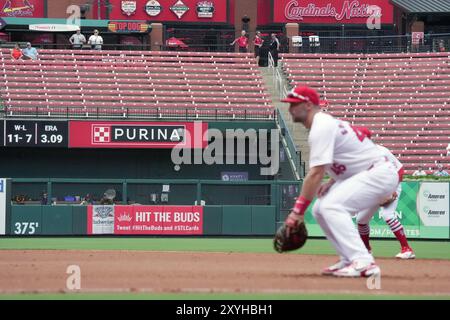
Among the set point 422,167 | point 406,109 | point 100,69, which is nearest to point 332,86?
point 406,109

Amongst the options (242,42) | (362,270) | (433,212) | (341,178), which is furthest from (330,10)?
(362,270)

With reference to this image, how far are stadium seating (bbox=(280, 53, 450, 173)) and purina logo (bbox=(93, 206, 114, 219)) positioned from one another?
9.89 metres

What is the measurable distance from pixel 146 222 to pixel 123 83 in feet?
31.7

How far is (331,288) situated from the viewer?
397 inches

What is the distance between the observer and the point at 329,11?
141ft

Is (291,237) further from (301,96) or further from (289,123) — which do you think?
(289,123)

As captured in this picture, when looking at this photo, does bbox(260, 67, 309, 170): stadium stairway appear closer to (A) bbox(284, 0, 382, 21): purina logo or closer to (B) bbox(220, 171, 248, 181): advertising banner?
(B) bbox(220, 171, 248, 181): advertising banner

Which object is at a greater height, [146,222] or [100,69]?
[100,69]

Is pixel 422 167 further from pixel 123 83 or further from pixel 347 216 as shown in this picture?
pixel 347 216

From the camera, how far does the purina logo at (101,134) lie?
108ft

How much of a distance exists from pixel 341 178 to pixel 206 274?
203 cm

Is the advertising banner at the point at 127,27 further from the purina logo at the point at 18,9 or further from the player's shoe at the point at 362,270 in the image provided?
the player's shoe at the point at 362,270

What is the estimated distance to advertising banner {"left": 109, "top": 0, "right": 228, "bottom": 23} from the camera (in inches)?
1652

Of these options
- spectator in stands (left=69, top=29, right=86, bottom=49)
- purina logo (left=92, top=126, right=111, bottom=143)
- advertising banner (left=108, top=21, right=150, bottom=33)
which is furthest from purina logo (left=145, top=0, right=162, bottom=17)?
purina logo (left=92, top=126, right=111, bottom=143)
